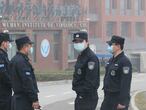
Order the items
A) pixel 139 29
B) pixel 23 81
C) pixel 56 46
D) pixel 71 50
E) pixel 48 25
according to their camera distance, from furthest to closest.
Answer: pixel 139 29 < pixel 71 50 < pixel 56 46 < pixel 48 25 < pixel 23 81

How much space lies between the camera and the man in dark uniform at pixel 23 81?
34.4 ft

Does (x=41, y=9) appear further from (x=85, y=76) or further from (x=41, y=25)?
(x=85, y=76)

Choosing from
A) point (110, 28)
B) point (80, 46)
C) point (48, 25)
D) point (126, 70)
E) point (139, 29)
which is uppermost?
point (80, 46)

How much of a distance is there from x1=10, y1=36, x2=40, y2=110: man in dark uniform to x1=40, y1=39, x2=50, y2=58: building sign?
40.6 meters

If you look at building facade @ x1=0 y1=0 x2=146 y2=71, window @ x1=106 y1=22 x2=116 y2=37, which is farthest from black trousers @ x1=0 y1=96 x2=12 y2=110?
window @ x1=106 y1=22 x2=116 y2=37

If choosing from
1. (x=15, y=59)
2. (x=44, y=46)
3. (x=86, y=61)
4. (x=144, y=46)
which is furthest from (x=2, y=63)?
(x=144, y=46)

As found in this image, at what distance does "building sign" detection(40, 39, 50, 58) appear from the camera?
169 feet

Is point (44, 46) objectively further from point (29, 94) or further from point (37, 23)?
point (29, 94)

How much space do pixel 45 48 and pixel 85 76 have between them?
144 ft

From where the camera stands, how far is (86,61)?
10.6m

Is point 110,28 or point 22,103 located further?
point 110,28

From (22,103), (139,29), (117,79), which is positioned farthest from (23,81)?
(139,29)

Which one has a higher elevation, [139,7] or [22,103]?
[22,103]

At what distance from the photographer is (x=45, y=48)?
2138 inches
